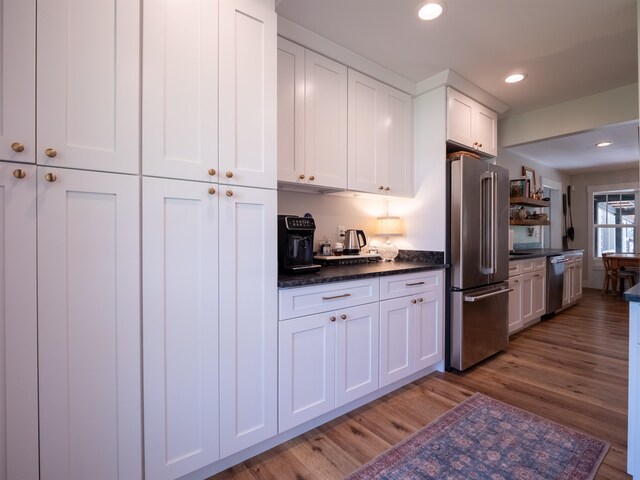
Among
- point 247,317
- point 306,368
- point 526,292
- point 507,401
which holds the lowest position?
point 507,401

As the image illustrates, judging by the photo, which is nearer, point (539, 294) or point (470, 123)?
point (470, 123)

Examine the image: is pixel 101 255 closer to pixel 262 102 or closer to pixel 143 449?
pixel 143 449

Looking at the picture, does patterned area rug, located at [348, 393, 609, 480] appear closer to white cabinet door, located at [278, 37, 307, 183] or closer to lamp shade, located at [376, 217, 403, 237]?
lamp shade, located at [376, 217, 403, 237]

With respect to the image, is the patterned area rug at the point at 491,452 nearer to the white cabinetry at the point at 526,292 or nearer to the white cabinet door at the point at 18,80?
the white cabinetry at the point at 526,292

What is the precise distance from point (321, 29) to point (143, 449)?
2461 millimetres

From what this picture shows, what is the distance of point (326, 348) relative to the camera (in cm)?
175

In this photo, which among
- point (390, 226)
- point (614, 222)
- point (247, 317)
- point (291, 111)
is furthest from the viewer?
point (614, 222)

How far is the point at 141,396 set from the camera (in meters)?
1.21

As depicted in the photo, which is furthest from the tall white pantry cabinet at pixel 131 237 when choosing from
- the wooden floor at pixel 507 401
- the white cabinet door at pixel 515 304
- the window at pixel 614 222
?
the window at pixel 614 222

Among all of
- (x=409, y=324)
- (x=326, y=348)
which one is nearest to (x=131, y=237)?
(x=326, y=348)

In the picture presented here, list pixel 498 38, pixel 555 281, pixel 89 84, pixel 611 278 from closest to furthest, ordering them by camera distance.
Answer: pixel 89 84 → pixel 498 38 → pixel 555 281 → pixel 611 278

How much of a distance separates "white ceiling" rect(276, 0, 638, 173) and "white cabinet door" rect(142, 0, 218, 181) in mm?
681

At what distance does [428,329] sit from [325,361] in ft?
3.43

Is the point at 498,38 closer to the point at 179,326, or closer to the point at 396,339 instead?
the point at 396,339
